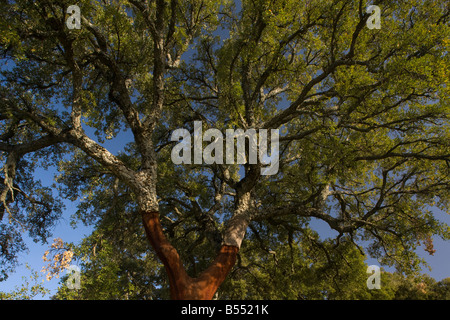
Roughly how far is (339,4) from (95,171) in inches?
434

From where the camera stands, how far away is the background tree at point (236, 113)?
7.44 m

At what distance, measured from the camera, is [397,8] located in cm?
900

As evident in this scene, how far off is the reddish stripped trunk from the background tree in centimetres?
3

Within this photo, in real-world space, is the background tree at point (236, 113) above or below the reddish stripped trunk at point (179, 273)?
above

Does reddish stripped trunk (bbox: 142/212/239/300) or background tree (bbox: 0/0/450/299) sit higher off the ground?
background tree (bbox: 0/0/450/299)

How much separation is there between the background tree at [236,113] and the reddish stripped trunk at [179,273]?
0.03 metres

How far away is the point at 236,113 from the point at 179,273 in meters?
5.68

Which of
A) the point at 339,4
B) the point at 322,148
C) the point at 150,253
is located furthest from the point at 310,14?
the point at 150,253

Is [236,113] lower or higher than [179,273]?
higher

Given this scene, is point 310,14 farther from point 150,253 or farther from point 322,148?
point 150,253

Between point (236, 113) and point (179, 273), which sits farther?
point (236, 113)

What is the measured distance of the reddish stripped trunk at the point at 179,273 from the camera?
6410 mm

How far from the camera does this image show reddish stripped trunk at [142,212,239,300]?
6.41m

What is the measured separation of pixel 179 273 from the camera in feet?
21.7
